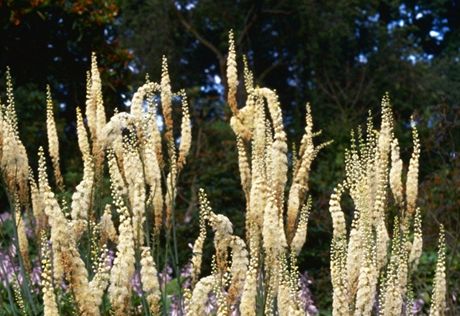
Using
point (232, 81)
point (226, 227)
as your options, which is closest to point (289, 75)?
point (232, 81)

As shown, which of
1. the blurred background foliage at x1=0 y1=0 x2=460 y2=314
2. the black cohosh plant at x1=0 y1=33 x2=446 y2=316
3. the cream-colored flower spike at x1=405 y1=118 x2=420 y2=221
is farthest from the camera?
the blurred background foliage at x1=0 y1=0 x2=460 y2=314

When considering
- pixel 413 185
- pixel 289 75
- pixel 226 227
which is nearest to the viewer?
pixel 226 227

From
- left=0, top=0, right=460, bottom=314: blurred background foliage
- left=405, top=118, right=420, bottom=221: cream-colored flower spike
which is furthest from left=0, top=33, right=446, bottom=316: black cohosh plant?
left=0, top=0, right=460, bottom=314: blurred background foliage

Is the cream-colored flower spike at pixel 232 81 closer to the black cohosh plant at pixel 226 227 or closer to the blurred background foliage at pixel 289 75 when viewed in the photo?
the black cohosh plant at pixel 226 227

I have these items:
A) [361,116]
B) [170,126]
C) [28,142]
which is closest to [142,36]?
[361,116]

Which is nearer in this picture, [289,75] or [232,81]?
[232,81]

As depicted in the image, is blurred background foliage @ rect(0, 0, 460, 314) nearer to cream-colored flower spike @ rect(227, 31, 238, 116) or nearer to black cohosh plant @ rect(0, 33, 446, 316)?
cream-colored flower spike @ rect(227, 31, 238, 116)

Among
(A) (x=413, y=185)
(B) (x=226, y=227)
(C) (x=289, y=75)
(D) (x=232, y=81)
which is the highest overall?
(C) (x=289, y=75)

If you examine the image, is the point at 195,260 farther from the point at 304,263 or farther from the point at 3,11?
the point at 304,263

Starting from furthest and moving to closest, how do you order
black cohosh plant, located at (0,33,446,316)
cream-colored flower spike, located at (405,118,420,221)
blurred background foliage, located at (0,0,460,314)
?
blurred background foliage, located at (0,0,460,314) < cream-colored flower spike, located at (405,118,420,221) < black cohosh plant, located at (0,33,446,316)

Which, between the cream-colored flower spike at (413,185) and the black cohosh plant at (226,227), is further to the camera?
the cream-colored flower spike at (413,185)

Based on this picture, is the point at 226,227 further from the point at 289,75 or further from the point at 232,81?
the point at 289,75

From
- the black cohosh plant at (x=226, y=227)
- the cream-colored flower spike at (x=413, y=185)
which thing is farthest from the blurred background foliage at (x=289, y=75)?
the black cohosh plant at (x=226, y=227)

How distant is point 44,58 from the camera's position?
6734 mm
